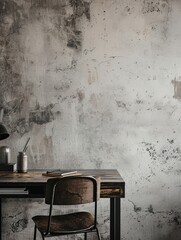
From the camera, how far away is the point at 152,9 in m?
4.71

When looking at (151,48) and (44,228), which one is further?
(151,48)

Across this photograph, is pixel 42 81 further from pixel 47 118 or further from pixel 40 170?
pixel 40 170

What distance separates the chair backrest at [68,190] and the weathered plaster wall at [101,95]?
114cm

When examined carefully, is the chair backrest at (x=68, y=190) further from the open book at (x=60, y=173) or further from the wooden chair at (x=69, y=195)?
the open book at (x=60, y=173)

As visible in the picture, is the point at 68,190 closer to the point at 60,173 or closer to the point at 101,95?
the point at 60,173

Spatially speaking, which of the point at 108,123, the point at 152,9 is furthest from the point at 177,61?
the point at 108,123

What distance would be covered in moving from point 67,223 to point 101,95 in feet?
4.70

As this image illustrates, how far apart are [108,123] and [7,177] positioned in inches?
47.6

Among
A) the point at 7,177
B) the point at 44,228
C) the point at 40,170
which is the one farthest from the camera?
the point at 40,170

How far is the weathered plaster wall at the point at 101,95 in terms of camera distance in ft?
15.4

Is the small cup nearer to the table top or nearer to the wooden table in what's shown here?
the table top

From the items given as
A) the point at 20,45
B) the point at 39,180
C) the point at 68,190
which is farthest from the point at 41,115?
the point at 68,190

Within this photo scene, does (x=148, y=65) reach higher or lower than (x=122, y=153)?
higher

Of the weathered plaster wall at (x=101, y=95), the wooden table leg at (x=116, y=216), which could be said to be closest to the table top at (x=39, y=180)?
the wooden table leg at (x=116, y=216)
